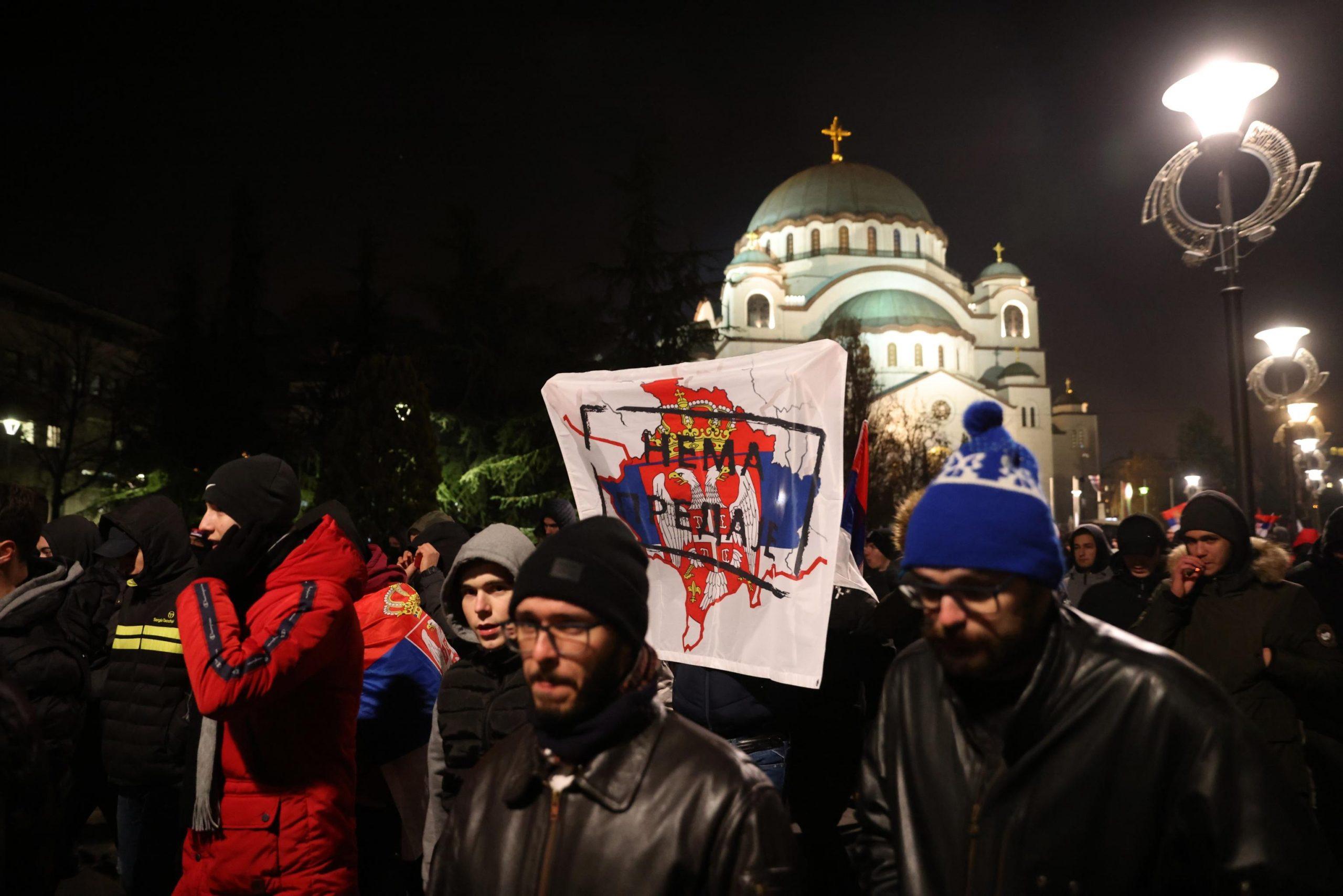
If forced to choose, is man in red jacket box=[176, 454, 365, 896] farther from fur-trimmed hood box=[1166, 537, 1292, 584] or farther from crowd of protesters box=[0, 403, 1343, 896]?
fur-trimmed hood box=[1166, 537, 1292, 584]

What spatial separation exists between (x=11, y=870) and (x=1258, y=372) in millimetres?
15984

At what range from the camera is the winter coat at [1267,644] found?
3545mm

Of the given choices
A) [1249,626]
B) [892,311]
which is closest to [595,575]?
[1249,626]

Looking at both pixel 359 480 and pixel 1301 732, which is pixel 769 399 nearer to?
pixel 1301 732

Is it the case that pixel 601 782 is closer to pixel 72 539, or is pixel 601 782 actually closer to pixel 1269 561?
pixel 1269 561

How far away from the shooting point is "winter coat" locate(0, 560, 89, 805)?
11.7 feet

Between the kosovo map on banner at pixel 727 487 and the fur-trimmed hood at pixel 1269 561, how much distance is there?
154 centimetres

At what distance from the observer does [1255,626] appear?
3.65 metres

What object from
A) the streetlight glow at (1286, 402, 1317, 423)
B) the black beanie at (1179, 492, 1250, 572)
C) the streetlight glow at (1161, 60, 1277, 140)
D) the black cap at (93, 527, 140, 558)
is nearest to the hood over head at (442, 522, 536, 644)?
the black cap at (93, 527, 140, 558)

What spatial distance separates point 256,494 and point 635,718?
167cm

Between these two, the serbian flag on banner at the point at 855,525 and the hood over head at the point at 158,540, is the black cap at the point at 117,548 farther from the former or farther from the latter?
the serbian flag on banner at the point at 855,525

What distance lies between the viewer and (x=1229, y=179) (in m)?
6.33

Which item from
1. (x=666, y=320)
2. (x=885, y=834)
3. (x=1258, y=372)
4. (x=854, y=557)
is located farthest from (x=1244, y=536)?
(x=666, y=320)

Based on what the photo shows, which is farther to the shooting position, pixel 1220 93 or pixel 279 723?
pixel 1220 93
